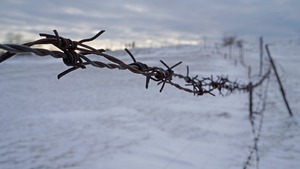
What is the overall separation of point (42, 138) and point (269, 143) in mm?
3919

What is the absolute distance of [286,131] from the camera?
506 centimetres

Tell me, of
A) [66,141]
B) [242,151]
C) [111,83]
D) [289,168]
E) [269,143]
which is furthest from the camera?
[111,83]

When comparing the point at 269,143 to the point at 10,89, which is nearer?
the point at 269,143

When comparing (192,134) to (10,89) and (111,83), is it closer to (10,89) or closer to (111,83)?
(111,83)

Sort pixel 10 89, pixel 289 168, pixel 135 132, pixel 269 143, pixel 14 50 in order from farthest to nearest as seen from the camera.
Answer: pixel 10 89, pixel 135 132, pixel 269 143, pixel 289 168, pixel 14 50

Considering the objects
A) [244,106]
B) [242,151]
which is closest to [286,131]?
[242,151]

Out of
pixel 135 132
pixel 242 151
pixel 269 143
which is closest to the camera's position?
pixel 242 151

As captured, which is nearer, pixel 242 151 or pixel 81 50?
pixel 81 50

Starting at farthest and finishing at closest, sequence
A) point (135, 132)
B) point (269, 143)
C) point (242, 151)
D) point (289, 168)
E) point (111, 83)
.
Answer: point (111, 83), point (135, 132), point (269, 143), point (242, 151), point (289, 168)

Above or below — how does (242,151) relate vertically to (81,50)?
below

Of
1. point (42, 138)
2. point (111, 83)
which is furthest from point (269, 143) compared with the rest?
point (111, 83)

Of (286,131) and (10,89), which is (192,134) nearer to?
(286,131)

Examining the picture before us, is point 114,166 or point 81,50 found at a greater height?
point 81,50

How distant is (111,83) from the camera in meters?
13.2
